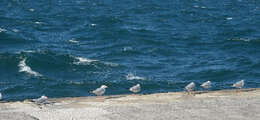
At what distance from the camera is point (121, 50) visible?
121 ft

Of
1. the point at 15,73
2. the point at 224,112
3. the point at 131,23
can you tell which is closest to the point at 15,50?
the point at 15,73

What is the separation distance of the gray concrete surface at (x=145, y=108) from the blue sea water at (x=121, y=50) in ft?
34.5

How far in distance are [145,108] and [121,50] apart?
21857 millimetres

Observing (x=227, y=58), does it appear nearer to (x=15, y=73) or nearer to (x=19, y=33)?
(x=15, y=73)

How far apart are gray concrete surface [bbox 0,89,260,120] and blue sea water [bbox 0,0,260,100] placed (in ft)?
34.5

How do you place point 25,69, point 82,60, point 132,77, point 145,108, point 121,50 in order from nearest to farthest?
point 145,108 < point 132,77 < point 25,69 < point 82,60 < point 121,50

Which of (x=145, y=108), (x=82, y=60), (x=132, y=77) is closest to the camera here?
(x=145, y=108)

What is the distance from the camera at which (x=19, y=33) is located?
43.3 meters

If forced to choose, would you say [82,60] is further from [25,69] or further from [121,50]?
[121,50]

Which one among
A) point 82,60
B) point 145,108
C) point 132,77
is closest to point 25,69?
point 82,60

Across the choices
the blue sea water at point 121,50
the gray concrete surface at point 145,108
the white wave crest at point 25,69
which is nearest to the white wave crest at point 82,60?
the blue sea water at point 121,50

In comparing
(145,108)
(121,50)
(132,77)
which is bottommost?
(132,77)

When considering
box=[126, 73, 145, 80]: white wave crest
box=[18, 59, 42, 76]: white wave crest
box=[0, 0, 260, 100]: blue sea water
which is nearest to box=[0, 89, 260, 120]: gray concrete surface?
box=[0, 0, 260, 100]: blue sea water

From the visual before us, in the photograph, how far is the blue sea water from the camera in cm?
2869
